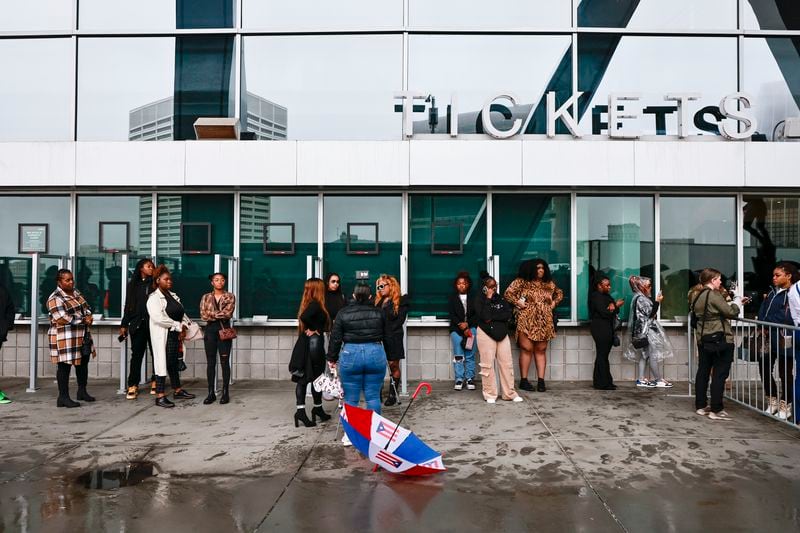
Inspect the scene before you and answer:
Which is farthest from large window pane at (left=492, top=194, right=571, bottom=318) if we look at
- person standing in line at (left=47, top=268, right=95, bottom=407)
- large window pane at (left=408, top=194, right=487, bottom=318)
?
person standing in line at (left=47, top=268, right=95, bottom=407)

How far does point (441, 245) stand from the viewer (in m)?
9.10

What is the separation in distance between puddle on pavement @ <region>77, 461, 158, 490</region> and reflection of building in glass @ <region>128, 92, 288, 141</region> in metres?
5.89

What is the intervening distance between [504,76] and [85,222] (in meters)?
7.46

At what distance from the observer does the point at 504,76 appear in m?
9.37

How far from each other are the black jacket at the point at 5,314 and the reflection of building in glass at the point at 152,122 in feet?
11.1

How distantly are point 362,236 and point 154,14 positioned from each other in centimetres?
535

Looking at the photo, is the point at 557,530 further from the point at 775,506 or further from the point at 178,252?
the point at 178,252

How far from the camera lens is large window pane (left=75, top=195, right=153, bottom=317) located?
9227 mm

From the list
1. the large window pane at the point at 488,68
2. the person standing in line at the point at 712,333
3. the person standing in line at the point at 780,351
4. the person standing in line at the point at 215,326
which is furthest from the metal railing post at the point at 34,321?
the person standing in line at the point at 780,351

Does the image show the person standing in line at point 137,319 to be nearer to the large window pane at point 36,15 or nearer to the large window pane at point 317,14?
the large window pane at point 317,14

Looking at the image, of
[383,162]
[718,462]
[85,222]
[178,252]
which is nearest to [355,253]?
[383,162]

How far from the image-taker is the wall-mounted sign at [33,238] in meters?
9.40

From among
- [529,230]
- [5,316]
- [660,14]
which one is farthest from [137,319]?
[660,14]

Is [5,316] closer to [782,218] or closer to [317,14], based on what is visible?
[317,14]
